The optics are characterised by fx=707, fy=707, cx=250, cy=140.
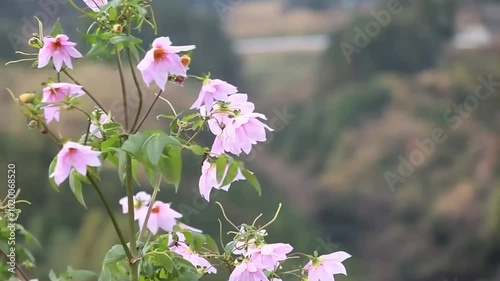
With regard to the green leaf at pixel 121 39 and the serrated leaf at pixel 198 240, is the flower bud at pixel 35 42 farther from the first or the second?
the serrated leaf at pixel 198 240

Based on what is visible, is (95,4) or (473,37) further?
(473,37)

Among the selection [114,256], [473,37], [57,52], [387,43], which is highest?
[473,37]

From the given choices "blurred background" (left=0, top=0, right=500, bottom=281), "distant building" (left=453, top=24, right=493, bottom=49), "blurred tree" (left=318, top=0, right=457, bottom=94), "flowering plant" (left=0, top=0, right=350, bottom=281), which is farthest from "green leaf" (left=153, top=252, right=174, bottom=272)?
"distant building" (left=453, top=24, right=493, bottom=49)

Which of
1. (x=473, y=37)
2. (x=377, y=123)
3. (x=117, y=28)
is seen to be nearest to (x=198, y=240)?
(x=117, y=28)

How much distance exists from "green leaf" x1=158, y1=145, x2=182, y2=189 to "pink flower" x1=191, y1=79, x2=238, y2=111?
0.20 feet

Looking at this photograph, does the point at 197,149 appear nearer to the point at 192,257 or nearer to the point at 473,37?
the point at 192,257

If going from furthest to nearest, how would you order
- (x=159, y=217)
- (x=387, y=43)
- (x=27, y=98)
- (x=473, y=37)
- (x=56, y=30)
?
(x=473, y=37)
(x=387, y=43)
(x=159, y=217)
(x=56, y=30)
(x=27, y=98)

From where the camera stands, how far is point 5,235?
30.9 inches

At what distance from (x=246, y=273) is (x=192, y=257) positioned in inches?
3.4

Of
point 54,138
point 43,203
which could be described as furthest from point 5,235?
point 43,203

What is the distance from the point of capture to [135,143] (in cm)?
58

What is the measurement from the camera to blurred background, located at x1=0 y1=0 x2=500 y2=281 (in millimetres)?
2916

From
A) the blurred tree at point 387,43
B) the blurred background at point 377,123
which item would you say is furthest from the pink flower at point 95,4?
the blurred tree at point 387,43

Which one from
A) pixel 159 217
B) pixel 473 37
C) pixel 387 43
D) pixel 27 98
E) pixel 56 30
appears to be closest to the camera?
pixel 27 98
